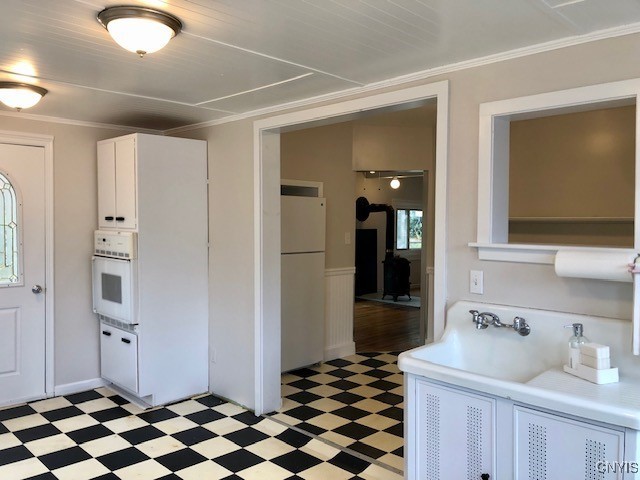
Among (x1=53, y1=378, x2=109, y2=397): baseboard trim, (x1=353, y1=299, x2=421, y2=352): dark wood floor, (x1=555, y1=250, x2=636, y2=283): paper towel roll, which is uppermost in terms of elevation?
→ (x1=555, y1=250, x2=636, y2=283): paper towel roll

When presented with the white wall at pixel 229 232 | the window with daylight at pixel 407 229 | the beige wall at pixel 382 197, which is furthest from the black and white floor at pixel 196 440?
the window with daylight at pixel 407 229

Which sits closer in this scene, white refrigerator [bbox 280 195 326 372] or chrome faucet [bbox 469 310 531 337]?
chrome faucet [bbox 469 310 531 337]

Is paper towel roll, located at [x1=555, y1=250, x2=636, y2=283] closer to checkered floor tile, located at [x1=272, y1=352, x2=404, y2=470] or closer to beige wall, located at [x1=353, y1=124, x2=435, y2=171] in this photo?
checkered floor tile, located at [x1=272, y1=352, x2=404, y2=470]

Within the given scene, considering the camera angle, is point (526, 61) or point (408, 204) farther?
point (408, 204)

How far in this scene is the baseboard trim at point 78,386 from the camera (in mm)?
4152

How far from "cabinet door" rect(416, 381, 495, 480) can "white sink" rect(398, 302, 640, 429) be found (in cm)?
7

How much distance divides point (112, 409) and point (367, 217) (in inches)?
288

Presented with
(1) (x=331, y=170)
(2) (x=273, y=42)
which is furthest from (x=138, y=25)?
(1) (x=331, y=170)

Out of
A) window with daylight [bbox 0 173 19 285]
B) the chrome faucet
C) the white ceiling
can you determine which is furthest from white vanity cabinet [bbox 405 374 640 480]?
window with daylight [bbox 0 173 19 285]

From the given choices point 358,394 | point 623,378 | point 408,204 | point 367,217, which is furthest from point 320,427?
point 408,204

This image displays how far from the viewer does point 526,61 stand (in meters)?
2.31

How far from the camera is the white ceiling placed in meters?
1.89

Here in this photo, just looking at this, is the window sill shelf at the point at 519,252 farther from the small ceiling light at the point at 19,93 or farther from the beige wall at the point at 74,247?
the beige wall at the point at 74,247

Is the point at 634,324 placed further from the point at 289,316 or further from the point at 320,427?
the point at 289,316
